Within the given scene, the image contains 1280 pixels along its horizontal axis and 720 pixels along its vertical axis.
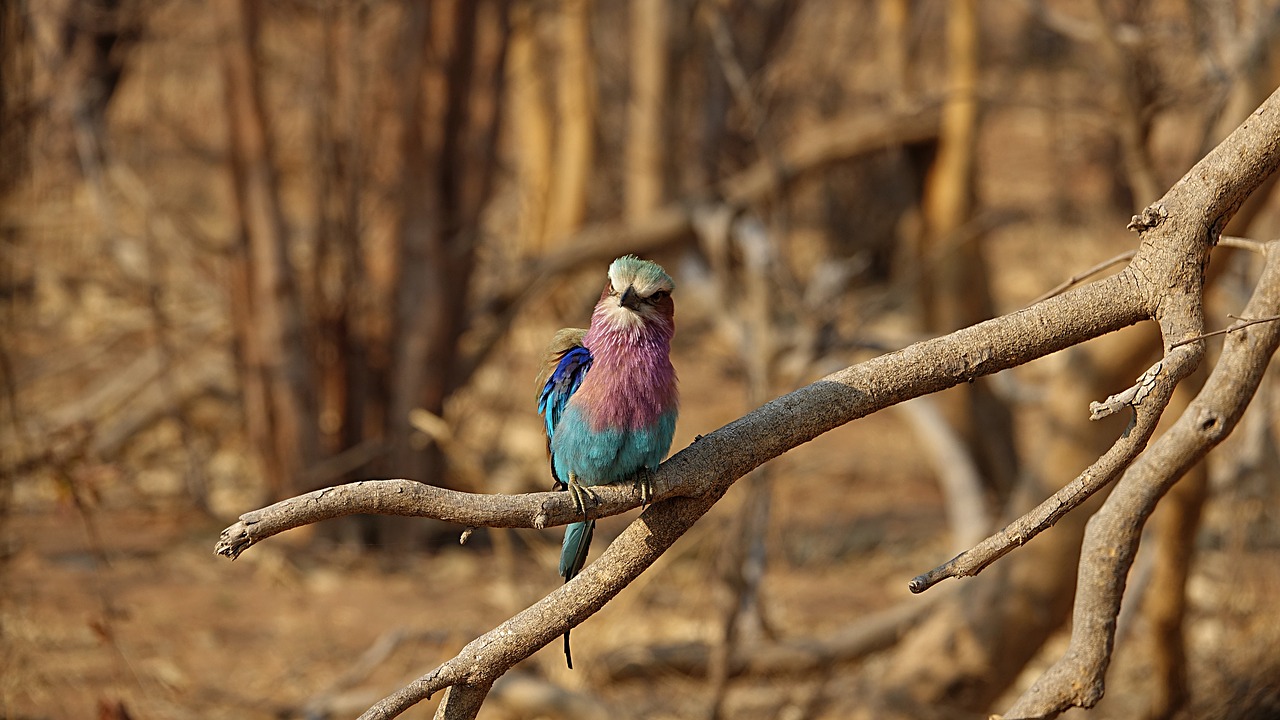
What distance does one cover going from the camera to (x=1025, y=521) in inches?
80.4

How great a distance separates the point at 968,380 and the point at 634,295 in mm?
564

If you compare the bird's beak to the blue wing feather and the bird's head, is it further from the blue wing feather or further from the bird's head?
the blue wing feather

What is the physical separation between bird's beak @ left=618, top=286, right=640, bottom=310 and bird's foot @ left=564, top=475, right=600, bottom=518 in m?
0.31

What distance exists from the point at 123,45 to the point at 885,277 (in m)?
7.82

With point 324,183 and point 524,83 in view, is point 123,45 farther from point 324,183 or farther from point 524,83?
point 524,83

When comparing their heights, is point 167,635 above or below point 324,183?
below

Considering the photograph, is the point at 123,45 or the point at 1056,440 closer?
the point at 1056,440

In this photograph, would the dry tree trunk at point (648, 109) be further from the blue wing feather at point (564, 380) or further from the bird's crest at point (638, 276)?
the bird's crest at point (638, 276)

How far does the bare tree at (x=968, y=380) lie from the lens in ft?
6.57

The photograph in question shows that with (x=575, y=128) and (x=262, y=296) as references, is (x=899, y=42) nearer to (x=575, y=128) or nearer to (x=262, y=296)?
(x=262, y=296)

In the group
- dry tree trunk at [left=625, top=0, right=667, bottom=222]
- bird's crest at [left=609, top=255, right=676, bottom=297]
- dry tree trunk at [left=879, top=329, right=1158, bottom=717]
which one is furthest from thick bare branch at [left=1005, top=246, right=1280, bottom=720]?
dry tree trunk at [left=625, top=0, right=667, bottom=222]

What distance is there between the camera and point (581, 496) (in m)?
2.06

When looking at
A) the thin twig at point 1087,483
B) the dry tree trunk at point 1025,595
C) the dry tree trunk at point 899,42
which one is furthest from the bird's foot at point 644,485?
the dry tree trunk at point 899,42

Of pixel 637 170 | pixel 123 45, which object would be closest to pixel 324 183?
pixel 123 45
